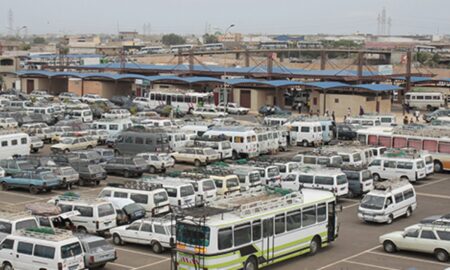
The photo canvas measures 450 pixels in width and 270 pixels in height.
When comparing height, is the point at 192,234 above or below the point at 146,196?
above

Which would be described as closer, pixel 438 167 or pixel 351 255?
pixel 351 255

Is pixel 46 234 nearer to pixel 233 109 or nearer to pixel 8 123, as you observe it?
pixel 8 123

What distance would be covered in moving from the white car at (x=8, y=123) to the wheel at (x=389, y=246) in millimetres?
31474

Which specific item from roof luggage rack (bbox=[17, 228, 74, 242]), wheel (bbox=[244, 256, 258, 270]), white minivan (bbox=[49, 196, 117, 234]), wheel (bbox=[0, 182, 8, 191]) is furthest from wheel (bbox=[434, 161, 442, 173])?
roof luggage rack (bbox=[17, 228, 74, 242])

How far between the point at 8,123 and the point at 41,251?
104ft

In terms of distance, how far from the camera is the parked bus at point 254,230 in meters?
17.1

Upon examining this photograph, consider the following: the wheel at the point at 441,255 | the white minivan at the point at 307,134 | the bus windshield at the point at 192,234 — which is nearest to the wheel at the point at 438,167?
the white minivan at the point at 307,134

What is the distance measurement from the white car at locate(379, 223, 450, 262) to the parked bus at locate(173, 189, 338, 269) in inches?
62.9

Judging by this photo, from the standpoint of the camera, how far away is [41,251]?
18.0 m

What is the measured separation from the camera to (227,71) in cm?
7275

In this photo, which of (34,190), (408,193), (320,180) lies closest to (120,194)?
(34,190)

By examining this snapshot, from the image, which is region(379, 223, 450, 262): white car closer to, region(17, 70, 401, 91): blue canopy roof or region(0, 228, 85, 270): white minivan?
region(0, 228, 85, 270): white minivan

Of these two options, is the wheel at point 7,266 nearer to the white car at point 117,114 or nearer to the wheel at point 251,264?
the wheel at point 251,264

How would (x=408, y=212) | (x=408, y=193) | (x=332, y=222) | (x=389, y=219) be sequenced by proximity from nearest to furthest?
(x=332, y=222) → (x=389, y=219) → (x=408, y=193) → (x=408, y=212)
